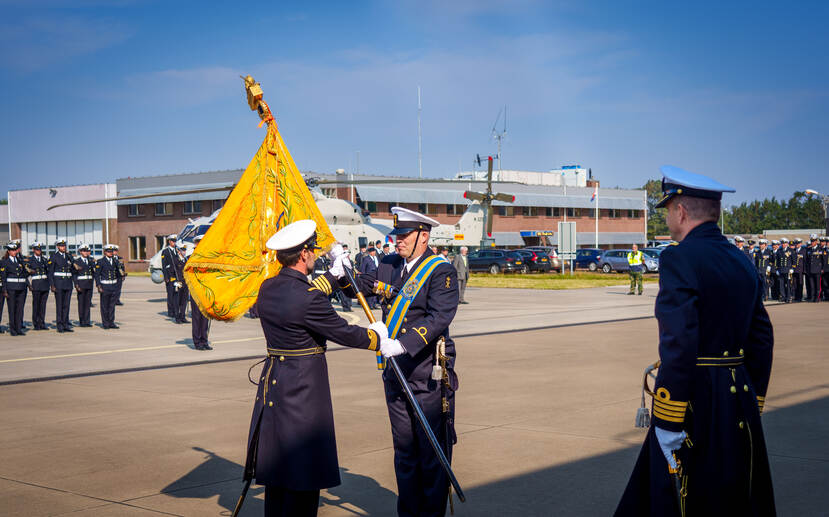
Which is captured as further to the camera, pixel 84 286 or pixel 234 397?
pixel 84 286

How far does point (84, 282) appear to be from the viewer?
64.1 feet

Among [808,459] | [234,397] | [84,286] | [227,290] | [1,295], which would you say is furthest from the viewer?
[84,286]

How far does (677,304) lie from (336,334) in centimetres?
195

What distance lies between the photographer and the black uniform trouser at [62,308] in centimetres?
1841

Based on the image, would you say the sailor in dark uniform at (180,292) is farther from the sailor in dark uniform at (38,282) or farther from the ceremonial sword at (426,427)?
the ceremonial sword at (426,427)

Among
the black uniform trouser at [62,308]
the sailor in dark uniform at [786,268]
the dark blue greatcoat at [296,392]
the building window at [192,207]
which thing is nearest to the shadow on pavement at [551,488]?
the dark blue greatcoat at [296,392]

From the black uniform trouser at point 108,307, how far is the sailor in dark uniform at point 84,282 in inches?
38.2

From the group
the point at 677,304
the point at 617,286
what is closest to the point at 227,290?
the point at 677,304

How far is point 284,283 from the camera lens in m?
4.42

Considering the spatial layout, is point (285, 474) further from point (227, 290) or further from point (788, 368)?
point (788, 368)

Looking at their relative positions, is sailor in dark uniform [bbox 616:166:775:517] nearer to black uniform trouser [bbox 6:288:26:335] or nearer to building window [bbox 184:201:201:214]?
black uniform trouser [bbox 6:288:26:335]

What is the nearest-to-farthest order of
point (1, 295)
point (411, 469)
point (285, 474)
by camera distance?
point (285, 474)
point (411, 469)
point (1, 295)

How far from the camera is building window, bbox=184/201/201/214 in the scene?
59.8 metres

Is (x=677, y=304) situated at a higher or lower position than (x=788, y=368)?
higher
